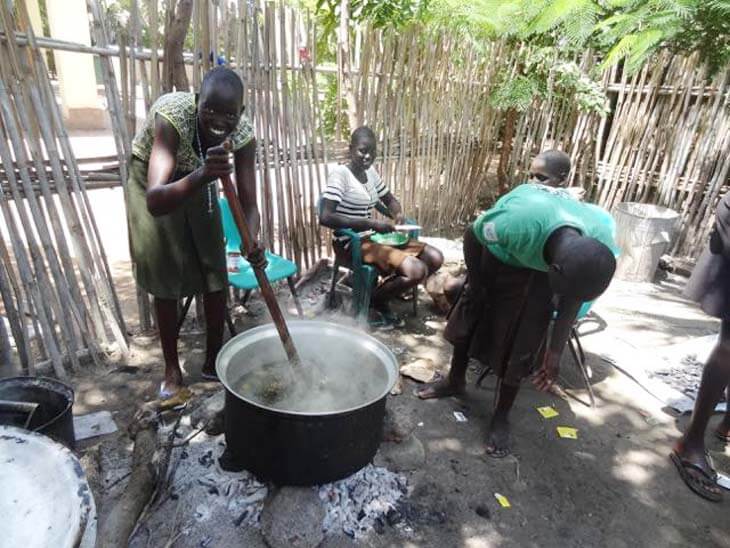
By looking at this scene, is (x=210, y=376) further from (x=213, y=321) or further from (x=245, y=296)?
(x=245, y=296)

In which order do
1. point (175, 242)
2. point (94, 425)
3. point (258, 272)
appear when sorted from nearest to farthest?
point (258, 272)
point (175, 242)
point (94, 425)

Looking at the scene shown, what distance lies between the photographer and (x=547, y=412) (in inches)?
129

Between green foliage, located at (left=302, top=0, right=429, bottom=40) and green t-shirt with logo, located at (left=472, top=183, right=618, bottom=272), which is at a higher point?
green foliage, located at (left=302, top=0, right=429, bottom=40)

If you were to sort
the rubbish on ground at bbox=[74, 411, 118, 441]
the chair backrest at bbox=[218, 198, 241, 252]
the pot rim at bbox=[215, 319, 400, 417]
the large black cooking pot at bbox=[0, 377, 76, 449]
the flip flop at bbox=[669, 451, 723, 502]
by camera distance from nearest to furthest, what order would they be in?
the pot rim at bbox=[215, 319, 400, 417]
the large black cooking pot at bbox=[0, 377, 76, 449]
the flip flop at bbox=[669, 451, 723, 502]
the rubbish on ground at bbox=[74, 411, 118, 441]
the chair backrest at bbox=[218, 198, 241, 252]

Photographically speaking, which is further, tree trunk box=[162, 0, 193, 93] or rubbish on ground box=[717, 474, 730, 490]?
tree trunk box=[162, 0, 193, 93]

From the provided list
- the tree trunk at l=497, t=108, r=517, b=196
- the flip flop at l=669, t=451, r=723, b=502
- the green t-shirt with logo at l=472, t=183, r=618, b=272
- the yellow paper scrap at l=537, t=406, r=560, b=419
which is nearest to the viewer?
the green t-shirt with logo at l=472, t=183, r=618, b=272

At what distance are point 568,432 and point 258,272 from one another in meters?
2.28

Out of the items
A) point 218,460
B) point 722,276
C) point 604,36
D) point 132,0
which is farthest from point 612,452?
point 604,36

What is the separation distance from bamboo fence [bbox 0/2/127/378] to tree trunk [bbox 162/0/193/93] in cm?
70

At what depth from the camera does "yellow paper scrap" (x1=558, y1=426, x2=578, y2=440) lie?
10.1 ft

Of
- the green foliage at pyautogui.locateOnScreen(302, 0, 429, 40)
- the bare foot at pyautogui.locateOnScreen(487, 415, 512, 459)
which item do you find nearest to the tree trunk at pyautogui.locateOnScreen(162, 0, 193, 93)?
the green foliage at pyautogui.locateOnScreen(302, 0, 429, 40)

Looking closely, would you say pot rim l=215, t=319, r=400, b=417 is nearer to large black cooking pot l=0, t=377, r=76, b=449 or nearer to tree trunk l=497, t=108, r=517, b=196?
large black cooking pot l=0, t=377, r=76, b=449

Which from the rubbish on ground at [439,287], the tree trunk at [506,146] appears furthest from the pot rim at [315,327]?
the tree trunk at [506,146]

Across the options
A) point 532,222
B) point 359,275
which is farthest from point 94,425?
point 532,222
